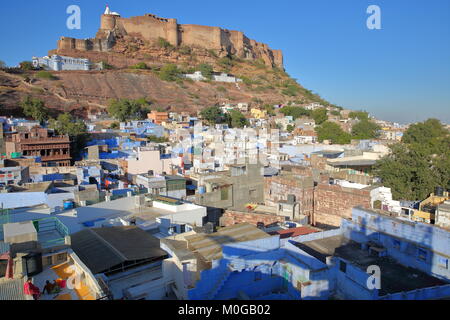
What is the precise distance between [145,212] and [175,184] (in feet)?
9.83

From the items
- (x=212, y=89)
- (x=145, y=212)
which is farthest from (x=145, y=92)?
(x=145, y=212)

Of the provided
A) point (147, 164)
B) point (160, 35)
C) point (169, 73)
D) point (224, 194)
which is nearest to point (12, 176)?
point (147, 164)

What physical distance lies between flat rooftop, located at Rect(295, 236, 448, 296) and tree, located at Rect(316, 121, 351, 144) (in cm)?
2017

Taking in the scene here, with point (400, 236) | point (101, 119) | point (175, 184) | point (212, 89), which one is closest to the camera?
point (400, 236)

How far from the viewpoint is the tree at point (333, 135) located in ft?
88.1

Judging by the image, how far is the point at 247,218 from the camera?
991 centimetres

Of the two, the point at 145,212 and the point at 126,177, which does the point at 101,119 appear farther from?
the point at 145,212

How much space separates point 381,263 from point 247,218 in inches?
160

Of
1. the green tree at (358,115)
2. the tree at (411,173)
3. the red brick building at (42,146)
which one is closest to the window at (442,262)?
the tree at (411,173)

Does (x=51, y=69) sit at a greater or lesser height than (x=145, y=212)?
greater

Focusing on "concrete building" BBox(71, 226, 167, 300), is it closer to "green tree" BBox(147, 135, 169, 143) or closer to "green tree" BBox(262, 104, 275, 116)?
"green tree" BBox(147, 135, 169, 143)

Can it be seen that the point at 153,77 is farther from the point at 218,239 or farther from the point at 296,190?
the point at 218,239

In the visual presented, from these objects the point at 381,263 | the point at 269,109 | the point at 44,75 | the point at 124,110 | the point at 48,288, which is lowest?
the point at 381,263

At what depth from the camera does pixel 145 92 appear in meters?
42.0
